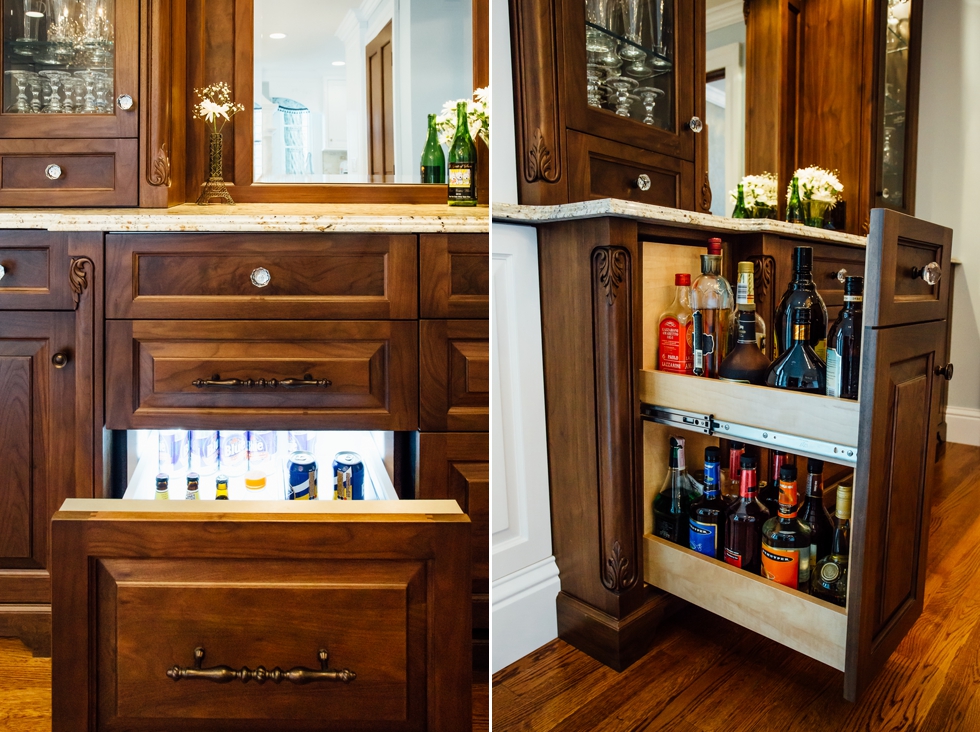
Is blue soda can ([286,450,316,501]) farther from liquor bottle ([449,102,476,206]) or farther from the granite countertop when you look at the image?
liquor bottle ([449,102,476,206])

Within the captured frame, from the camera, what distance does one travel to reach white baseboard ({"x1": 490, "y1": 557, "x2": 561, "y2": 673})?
3.77ft

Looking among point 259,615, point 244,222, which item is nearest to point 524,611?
point 259,615

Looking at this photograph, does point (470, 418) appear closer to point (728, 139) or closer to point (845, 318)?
point (845, 318)

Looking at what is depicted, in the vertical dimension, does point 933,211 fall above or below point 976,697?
above

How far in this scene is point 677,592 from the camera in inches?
45.6

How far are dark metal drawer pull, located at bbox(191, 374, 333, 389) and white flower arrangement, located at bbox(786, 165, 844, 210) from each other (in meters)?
0.91

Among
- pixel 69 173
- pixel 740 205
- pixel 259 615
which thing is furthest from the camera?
pixel 740 205

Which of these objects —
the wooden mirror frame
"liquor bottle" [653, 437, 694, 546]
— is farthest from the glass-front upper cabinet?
"liquor bottle" [653, 437, 694, 546]

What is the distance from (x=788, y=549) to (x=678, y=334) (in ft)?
1.25

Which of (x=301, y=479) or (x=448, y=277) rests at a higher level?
(x=448, y=277)

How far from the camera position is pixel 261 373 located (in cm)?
136

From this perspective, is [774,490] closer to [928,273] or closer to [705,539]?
[705,539]

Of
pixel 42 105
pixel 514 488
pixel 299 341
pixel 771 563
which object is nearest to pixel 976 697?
pixel 771 563

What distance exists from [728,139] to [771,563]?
1.09m
